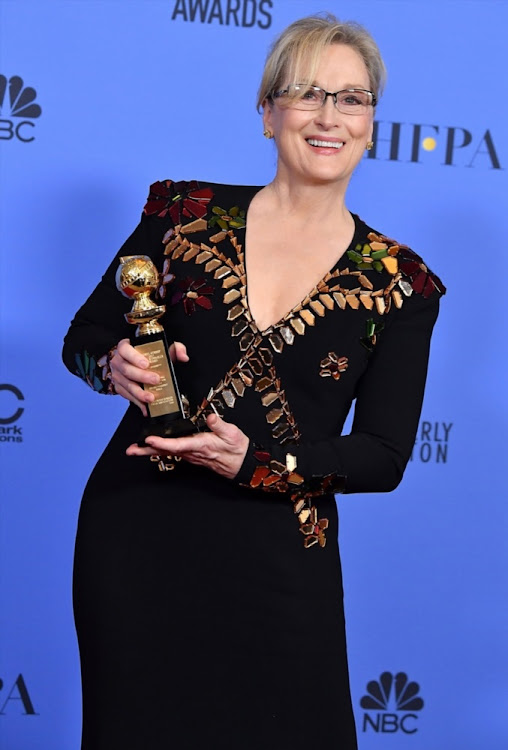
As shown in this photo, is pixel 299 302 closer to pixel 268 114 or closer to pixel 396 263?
pixel 396 263

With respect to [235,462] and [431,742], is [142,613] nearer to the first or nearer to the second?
[235,462]

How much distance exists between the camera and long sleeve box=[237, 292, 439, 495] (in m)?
1.76

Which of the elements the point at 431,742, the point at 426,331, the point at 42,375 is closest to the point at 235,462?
the point at 426,331

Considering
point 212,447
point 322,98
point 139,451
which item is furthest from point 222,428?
point 322,98

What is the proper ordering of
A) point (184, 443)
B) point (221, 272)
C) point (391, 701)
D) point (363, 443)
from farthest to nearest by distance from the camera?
1. point (391, 701)
2. point (221, 272)
3. point (363, 443)
4. point (184, 443)

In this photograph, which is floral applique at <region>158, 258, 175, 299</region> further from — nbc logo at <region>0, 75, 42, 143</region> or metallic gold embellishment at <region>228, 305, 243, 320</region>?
nbc logo at <region>0, 75, 42, 143</region>

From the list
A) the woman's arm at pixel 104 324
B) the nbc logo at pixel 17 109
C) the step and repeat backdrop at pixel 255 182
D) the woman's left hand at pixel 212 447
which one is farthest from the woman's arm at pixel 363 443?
the nbc logo at pixel 17 109

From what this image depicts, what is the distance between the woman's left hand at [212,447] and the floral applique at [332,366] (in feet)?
0.65

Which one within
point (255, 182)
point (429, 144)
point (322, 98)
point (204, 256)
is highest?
point (429, 144)

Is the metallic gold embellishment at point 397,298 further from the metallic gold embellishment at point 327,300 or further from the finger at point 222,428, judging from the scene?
the finger at point 222,428

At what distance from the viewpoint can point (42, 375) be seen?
297cm

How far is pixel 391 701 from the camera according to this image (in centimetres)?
319

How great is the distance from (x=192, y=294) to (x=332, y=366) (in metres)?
0.25

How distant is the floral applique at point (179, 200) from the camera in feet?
6.51
